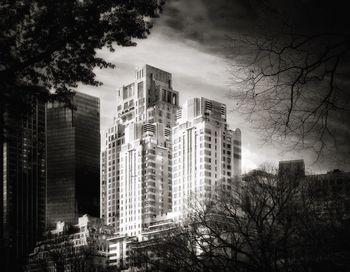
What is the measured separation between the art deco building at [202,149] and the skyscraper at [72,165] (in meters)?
44.7

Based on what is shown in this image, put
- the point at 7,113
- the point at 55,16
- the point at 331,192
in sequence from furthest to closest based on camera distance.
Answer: the point at 331,192
the point at 7,113
the point at 55,16

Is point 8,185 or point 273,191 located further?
point 8,185

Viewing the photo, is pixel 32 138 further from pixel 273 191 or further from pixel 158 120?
pixel 158 120

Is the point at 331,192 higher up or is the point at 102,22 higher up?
the point at 102,22

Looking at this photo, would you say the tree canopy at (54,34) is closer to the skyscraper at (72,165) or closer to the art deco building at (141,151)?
the art deco building at (141,151)

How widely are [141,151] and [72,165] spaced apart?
4050 centimetres

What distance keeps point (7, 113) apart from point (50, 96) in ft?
2.52

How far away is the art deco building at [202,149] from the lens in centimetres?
10156

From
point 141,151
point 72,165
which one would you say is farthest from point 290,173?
point 72,165

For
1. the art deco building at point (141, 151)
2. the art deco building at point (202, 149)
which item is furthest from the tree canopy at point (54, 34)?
the art deco building at point (141, 151)

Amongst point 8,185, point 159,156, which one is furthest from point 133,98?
point 8,185

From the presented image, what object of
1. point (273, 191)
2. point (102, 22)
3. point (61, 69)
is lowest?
point (273, 191)

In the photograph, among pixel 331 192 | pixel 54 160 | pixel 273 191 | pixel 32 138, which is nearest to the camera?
pixel 32 138

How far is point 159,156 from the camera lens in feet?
372
